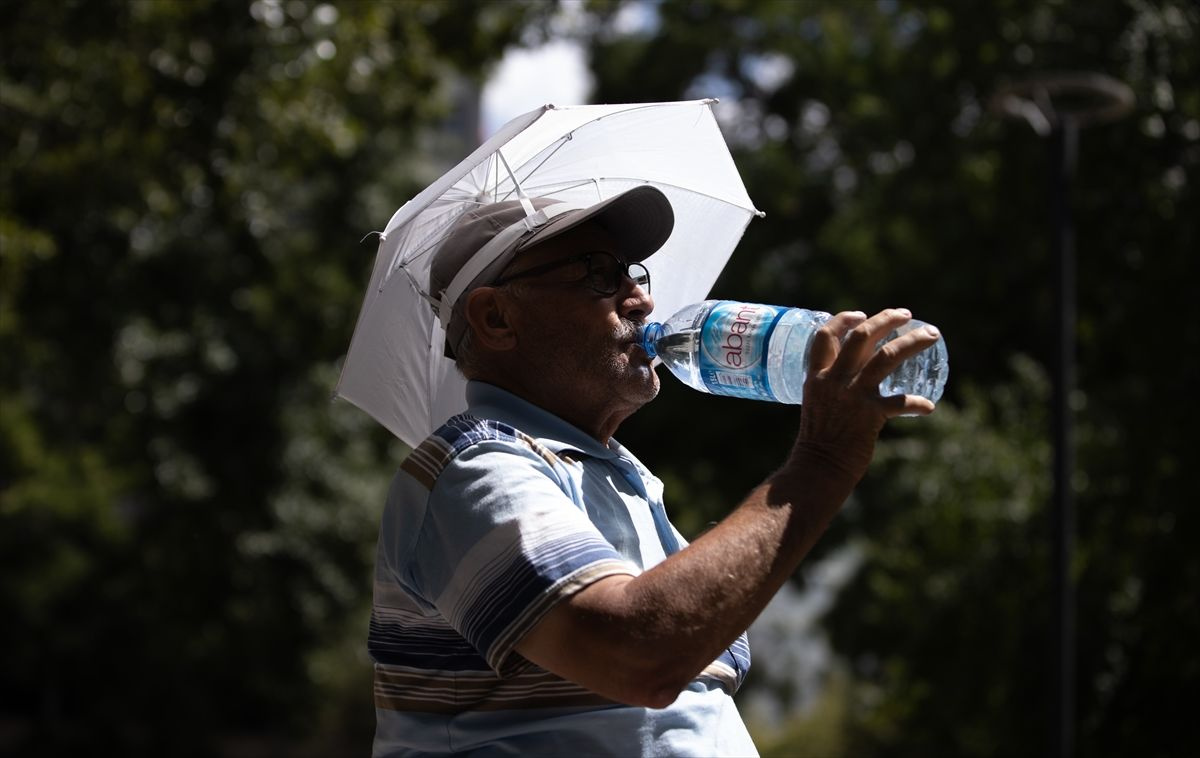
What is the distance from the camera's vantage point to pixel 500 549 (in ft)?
6.53

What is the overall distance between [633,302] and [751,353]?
223 millimetres

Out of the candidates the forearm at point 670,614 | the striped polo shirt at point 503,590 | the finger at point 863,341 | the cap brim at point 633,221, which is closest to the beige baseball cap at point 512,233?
the cap brim at point 633,221

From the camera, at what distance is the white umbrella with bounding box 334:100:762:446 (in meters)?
2.62

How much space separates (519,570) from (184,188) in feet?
27.7

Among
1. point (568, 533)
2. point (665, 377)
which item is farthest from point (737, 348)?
point (665, 377)

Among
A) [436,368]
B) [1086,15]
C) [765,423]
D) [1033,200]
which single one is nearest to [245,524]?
[765,423]

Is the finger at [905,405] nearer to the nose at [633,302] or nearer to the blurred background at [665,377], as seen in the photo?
the nose at [633,302]

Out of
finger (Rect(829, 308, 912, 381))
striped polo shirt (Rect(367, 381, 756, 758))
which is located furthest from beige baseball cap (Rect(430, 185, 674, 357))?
finger (Rect(829, 308, 912, 381))

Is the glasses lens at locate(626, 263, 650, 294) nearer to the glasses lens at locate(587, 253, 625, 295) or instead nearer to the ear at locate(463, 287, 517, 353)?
the glasses lens at locate(587, 253, 625, 295)

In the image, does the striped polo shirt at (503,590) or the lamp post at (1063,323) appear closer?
the striped polo shirt at (503,590)

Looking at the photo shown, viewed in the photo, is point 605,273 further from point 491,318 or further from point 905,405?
point 905,405

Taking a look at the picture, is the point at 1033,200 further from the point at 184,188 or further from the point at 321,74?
the point at 184,188

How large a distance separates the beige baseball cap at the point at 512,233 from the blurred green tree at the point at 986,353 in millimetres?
6719

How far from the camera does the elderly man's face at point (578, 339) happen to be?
2434 mm
